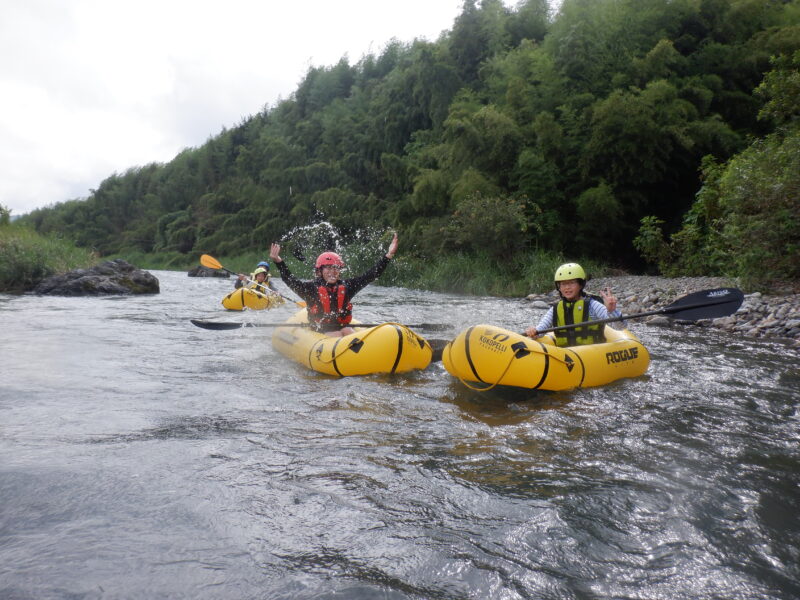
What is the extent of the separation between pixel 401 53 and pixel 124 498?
140 ft

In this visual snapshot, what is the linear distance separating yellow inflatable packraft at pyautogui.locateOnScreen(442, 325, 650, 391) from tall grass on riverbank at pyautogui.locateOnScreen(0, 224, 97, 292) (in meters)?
11.8

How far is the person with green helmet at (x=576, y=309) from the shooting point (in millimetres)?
5039

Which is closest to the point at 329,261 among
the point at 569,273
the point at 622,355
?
the point at 569,273

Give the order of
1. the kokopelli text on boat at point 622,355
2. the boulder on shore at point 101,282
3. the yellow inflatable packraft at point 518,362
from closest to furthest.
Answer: the yellow inflatable packraft at point 518,362 < the kokopelli text on boat at point 622,355 < the boulder on shore at point 101,282

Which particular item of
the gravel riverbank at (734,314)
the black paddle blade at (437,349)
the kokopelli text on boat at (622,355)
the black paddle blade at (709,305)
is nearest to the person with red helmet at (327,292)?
the black paddle blade at (437,349)

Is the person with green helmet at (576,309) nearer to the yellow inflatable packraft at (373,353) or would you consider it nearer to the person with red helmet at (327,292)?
the yellow inflatable packraft at (373,353)

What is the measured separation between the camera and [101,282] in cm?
1288

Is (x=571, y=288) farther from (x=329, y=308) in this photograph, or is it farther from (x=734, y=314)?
(x=734, y=314)

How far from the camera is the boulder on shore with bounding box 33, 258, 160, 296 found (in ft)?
40.2

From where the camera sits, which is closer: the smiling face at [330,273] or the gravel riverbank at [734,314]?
the smiling face at [330,273]

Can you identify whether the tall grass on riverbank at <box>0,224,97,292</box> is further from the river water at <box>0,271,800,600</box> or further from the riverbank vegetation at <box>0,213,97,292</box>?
the river water at <box>0,271,800,600</box>

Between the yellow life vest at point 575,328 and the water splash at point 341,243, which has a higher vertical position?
the water splash at point 341,243

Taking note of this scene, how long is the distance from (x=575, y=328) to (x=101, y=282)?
11570 millimetres

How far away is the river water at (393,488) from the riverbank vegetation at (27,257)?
9.11 metres
